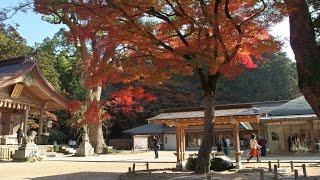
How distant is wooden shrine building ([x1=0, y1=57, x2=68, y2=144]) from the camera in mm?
21094

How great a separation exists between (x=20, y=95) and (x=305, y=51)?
18069mm

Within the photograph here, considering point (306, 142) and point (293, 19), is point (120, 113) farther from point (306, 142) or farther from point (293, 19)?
point (293, 19)

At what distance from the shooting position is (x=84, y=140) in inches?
1114

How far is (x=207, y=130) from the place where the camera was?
1360 cm

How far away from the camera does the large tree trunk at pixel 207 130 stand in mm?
13328

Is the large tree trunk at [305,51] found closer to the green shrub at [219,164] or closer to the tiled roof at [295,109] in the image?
the green shrub at [219,164]

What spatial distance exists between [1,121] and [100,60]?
487 inches

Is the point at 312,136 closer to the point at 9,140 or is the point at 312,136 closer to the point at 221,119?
the point at 221,119

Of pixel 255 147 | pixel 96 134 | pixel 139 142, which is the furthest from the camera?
pixel 139 142

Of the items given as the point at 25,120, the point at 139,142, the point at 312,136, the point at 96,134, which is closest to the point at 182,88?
the point at 139,142

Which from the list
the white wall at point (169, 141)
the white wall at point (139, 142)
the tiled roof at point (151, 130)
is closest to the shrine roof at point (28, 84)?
the white wall at point (139, 142)

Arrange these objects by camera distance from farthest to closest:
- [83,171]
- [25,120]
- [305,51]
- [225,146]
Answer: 1. [225,146]
2. [25,120]
3. [83,171]
4. [305,51]

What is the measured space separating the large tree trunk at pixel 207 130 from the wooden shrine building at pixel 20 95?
12.6 meters

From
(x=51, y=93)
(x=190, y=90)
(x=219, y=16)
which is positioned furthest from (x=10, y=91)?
(x=190, y=90)
